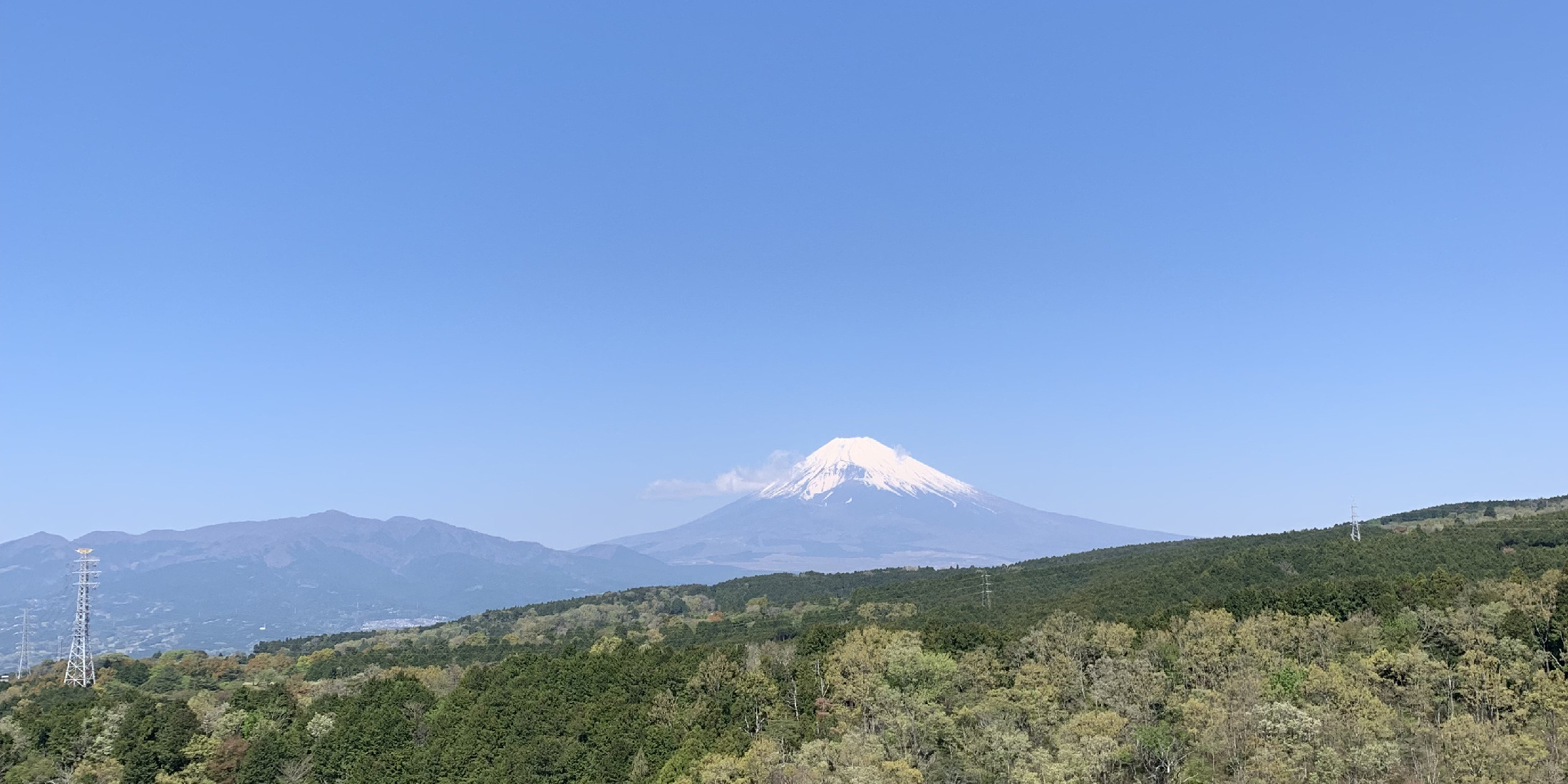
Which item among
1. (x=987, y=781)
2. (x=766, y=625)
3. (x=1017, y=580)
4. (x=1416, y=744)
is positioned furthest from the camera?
(x=1017, y=580)

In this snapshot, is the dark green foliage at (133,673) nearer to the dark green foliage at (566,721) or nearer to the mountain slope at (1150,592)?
the mountain slope at (1150,592)

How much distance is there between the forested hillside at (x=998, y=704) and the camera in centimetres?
5303

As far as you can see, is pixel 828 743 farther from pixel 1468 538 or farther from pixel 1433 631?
pixel 1468 538

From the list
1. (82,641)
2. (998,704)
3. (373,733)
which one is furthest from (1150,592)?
(82,641)

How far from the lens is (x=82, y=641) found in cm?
11819

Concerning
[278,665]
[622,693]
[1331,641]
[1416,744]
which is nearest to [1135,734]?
[1416,744]

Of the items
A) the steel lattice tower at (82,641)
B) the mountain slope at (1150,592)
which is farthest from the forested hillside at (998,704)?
the steel lattice tower at (82,641)

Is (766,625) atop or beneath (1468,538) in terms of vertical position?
beneath

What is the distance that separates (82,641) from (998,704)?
121 meters

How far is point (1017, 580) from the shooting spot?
166250mm

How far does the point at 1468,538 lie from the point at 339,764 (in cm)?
13798

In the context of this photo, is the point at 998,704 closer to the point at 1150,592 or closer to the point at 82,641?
the point at 1150,592

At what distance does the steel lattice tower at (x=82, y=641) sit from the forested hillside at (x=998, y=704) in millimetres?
6588

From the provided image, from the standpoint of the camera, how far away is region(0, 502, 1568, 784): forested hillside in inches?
2088
